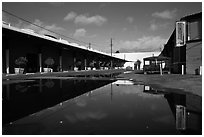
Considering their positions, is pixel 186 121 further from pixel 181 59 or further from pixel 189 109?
pixel 181 59

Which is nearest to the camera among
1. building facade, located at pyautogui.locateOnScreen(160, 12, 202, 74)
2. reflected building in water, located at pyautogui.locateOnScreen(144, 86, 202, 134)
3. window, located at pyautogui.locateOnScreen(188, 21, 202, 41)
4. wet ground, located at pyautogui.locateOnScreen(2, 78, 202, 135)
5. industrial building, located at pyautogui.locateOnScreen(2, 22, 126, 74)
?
wet ground, located at pyautogui.locateOnScreen(2, 78, 202, 135)

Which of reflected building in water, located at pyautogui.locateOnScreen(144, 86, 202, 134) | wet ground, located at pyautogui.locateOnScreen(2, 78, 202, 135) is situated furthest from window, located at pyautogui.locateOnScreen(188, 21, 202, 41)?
wet ground, located at pyautogui.locateOnScreen(2, 78, 202, 135)

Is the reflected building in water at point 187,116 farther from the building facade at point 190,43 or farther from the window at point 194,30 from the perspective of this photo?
the window at point 194,30

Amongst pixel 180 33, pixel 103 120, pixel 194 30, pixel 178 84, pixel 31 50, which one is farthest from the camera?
pixel 31 50

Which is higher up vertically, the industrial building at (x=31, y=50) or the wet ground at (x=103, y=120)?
the industrial building at (x=31, y=50)

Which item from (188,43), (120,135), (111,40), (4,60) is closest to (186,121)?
(120,135)

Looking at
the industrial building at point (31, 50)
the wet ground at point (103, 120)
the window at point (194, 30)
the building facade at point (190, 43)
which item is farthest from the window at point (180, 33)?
the industrial building at point (31, 50)

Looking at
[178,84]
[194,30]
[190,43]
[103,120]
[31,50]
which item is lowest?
[103,120]

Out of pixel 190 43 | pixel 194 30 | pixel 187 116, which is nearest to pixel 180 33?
pixel 194 30

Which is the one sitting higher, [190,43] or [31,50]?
[31,50]

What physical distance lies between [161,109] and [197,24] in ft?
65.0

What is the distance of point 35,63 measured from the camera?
35406 mm

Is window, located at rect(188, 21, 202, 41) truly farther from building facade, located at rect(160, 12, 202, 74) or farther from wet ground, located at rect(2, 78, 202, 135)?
wet ground, located at rect(2, 78, 202, 135)

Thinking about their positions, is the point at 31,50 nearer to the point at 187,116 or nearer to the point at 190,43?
the point at 190,43
